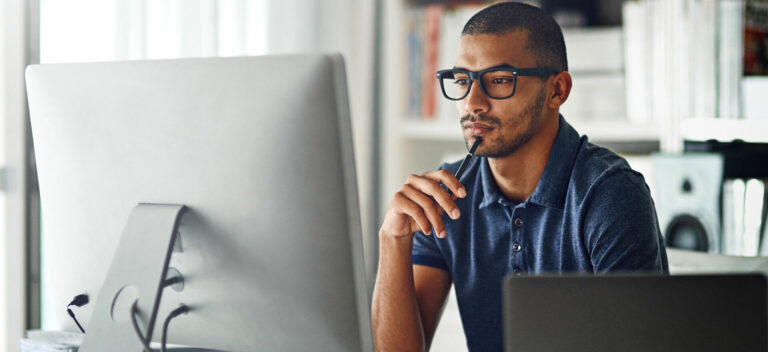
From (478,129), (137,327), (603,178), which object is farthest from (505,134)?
(137,327)

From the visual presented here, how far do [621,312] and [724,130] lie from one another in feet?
4.70

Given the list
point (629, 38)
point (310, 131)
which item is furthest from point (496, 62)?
point (629, 38)

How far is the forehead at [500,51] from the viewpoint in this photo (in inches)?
49.1

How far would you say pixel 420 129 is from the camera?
237cm

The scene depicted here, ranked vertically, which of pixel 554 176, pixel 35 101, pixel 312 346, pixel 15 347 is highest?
pixel 35 101

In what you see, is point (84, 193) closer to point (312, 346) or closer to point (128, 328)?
point (128, 328)

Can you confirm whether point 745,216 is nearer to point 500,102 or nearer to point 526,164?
point 526,164

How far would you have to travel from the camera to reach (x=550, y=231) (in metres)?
1.26

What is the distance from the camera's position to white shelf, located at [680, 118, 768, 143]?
1.90 metres

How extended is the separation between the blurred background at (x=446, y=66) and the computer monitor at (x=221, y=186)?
1.95ft

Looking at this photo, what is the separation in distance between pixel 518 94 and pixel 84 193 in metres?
0.72

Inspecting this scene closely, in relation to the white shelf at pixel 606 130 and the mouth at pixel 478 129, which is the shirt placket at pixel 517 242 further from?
the white shelf at pixel 606 130

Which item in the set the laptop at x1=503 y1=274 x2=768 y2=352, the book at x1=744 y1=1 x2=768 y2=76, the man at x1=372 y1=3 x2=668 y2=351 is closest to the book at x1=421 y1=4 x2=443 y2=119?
the book at x1=744 y1=1 x2=768 y2=76

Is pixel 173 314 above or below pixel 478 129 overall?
below
